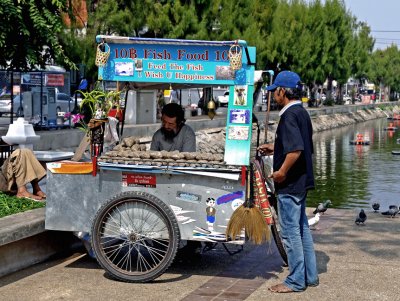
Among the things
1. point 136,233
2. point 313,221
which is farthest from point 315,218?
point 136,233

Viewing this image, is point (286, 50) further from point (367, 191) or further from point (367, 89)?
point (367, 89)

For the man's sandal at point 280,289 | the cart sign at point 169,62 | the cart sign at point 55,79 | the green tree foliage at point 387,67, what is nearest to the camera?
the man's sandal at point 280,289

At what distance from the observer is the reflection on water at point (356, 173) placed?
62.4ft

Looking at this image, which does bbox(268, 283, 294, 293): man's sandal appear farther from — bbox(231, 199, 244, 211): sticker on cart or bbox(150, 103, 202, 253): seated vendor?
bbox(150, 103, 202, 253): seated vendor

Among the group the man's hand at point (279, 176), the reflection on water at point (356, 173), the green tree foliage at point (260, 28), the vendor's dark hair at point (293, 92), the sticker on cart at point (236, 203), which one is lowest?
the reflection on water at point (356, 173)

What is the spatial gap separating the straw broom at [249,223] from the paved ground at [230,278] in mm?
504

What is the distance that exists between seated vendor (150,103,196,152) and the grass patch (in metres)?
1.45

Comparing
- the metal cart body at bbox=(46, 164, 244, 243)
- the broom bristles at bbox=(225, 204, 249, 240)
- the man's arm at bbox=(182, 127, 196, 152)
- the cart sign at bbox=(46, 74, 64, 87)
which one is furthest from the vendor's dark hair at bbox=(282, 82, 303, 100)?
the cart sign at bbox=(46, 74, 64, 87)

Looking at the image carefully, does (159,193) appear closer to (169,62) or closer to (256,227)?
(256,227)

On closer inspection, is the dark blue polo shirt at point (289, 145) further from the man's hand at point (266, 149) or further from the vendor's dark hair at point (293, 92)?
the man's hand at point (266, 149)

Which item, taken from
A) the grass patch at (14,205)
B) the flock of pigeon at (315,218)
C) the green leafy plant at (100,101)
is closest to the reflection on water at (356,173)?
the flock of pigeon at (315,218)

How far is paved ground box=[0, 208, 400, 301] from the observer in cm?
677

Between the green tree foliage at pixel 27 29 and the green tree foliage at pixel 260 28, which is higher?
the green tree foliage at pixel 260 28

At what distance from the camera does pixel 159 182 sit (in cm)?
714
